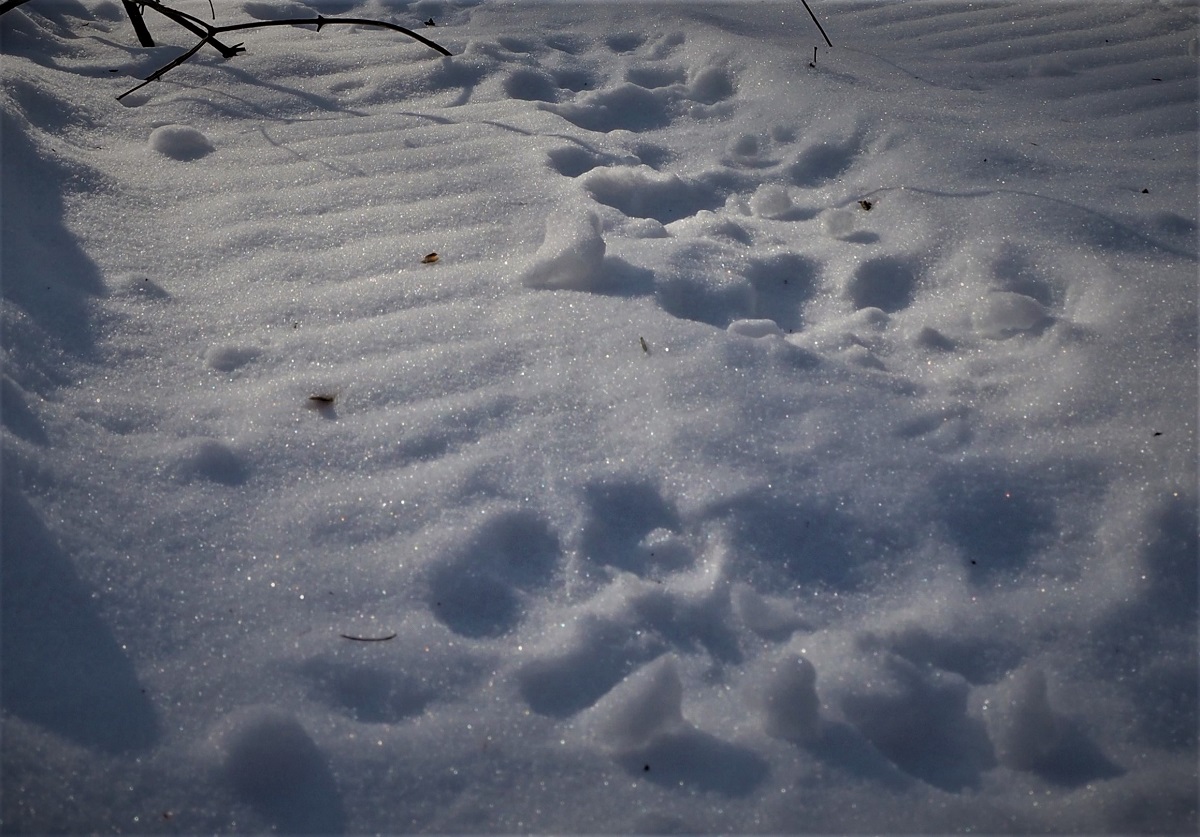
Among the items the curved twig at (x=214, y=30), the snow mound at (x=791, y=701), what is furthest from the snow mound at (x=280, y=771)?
the curved twig at (x=214, y=30)

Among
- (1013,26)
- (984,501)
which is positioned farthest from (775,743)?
(1013,26)

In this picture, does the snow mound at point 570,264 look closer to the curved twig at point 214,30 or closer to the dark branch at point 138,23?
the curved twig at point 214,30

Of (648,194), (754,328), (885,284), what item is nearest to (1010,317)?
(885,284)

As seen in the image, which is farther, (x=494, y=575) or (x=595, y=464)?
(x=595, y=464)

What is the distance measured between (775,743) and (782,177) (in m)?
1.25

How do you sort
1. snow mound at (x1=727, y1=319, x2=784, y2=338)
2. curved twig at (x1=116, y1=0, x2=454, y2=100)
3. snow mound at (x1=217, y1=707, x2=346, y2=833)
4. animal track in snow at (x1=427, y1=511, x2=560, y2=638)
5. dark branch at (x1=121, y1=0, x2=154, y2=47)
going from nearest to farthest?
snow mound at (x1=217, y1=707, x2=346, y2=833) → animal track in snow at (x1=427, y1=511, x2=560, y2=638) → snow mound at (x1=727, y1=319, x2=784, y2=338) → curved twig at (x1=116, y1=0, x2=454, y2=100) → dark branch at (x1=121, y1=0, x2=154, y2=47)

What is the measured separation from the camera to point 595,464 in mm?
1223

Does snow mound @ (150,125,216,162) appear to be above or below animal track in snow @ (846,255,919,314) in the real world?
below

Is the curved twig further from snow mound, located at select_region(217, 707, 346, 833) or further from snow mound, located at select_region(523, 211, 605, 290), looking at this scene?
snow mound, located at select_region(217, 707, 346, 833)

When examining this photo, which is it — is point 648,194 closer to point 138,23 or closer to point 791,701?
→ point 791,701

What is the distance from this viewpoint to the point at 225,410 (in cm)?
127

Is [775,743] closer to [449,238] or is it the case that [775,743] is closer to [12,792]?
[12,792]

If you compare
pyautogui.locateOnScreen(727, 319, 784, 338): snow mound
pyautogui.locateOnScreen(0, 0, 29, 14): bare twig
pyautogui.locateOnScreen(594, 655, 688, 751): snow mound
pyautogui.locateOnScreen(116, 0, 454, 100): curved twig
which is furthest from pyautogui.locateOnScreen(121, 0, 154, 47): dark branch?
pyautogui.locateOnScreen(594, 655, 688, 751): snow mound

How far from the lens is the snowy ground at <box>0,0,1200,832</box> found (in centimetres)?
95
